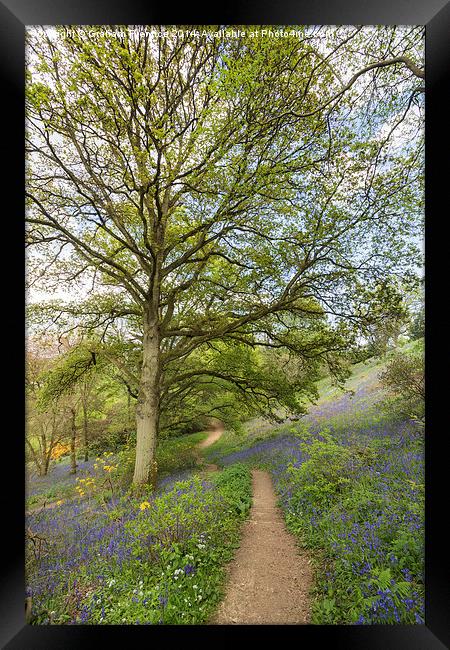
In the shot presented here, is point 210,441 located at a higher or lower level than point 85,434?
lower

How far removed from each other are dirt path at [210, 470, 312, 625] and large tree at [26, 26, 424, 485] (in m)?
1.39

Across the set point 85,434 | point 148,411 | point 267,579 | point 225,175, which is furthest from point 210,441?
point 225,175

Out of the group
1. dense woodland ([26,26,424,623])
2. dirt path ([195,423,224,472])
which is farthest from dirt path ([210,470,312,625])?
dirt path ([195,423,224,472])

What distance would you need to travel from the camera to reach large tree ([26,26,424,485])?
7.47 ft

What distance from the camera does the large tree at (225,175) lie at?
7.47ft

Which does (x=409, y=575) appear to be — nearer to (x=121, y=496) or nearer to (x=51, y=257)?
(x=121, y=496)

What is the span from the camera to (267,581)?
6.52ft

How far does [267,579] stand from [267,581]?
1 centimetres

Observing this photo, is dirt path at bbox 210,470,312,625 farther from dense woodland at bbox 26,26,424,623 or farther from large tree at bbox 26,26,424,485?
large tree at bbox 26,26,424,485

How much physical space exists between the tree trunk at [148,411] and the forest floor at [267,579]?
1252 millimetres

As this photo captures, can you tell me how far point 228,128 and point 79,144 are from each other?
1.72 metres
